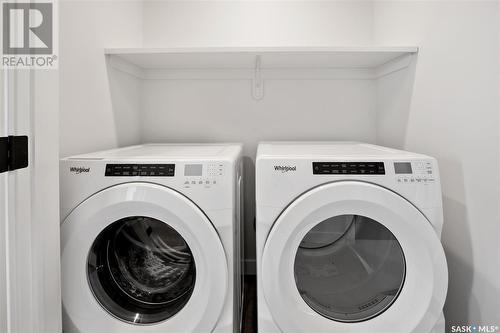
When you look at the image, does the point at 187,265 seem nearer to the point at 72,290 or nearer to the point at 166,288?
the point at 166,288

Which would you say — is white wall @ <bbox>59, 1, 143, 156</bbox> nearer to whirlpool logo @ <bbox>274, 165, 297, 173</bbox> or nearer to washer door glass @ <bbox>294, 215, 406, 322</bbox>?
whirlpool logo @ <bbox>274, 165, 297, 173</bbox>

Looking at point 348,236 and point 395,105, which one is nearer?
point 348,236

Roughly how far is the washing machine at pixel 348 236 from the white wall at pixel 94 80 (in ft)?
2.57

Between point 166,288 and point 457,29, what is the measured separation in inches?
55.8

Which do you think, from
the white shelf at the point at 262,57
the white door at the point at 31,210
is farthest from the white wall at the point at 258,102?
the white door at the point at 31,210

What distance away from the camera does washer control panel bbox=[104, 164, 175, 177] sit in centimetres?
101

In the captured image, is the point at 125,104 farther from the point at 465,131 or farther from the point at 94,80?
the point at 465,131

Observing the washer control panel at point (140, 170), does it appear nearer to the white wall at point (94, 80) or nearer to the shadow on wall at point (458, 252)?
the white wall at point (94, 80)

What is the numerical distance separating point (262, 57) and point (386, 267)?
3.68 ft

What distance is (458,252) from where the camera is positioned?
47.4 inches

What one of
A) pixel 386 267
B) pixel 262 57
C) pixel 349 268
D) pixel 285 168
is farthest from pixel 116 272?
pixel 262 57

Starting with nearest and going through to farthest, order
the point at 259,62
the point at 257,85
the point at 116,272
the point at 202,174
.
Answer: the point at 202,174
the point at 116,272
the point at 259,62
the point at 257,85

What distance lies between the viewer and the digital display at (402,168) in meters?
1.01

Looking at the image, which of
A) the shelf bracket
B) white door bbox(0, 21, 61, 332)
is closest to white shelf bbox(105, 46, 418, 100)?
the shelf bracket
